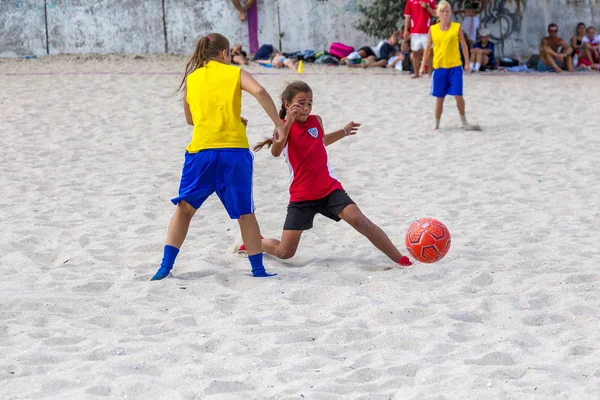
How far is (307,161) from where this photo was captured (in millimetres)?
5891

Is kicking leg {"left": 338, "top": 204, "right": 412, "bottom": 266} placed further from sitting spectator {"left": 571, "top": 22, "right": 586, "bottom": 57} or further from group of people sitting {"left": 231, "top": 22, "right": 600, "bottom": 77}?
sitting spectator {"left": 571, "top": 22, "right": 586, "bottom": 57}

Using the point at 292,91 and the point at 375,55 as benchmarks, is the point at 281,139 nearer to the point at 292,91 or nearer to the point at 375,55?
the point at 292,91

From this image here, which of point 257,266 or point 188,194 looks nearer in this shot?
point 188,194

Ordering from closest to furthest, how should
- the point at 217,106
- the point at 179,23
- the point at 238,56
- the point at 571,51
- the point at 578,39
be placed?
1. the point at 217,106
2. the point at 238,56
3. the point at 571,51
4. the point at 578,39
5. the point at 179,23

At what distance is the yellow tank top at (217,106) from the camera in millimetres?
5398

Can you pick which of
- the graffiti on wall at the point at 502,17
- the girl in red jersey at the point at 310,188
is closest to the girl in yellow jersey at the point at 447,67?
the girl in red jersey at the point at 310,188

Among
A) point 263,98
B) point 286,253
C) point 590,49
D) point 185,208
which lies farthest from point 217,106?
point 590,49

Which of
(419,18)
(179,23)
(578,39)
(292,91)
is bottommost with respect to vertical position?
(292,91)

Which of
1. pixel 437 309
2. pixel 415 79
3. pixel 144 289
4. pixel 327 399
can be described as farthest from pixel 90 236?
pixel 415 79

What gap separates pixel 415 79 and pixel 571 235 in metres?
9.26

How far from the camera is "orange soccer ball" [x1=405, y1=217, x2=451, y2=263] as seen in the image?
5.65 m

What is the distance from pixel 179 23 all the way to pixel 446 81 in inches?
348

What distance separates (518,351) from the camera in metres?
4.30

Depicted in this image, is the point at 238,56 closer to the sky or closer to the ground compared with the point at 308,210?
closer to the sky
